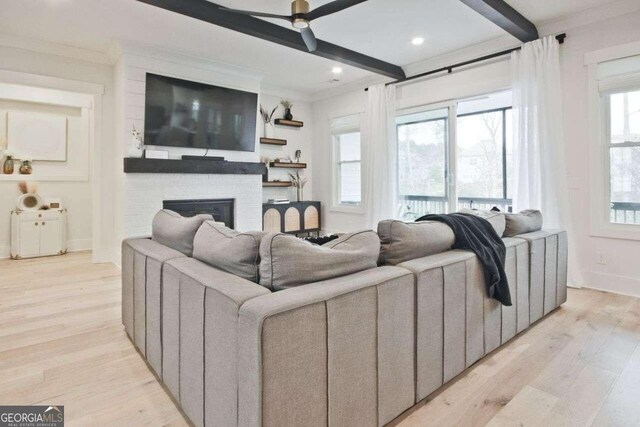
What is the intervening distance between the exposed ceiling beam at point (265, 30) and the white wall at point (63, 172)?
220 cm

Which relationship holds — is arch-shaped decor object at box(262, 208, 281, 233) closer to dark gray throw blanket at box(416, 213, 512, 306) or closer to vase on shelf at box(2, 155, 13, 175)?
vase on shelf at box(2, 155, 13, 175)

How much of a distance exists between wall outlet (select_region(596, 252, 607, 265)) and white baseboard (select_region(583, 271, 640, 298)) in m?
0.11

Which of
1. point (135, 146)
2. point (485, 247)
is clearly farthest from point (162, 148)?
point (485, 247)

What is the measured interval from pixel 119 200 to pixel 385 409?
13.6 ft

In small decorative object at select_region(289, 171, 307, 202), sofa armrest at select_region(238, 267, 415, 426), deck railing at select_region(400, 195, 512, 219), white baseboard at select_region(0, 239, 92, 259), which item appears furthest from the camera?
small decorative object at select_region(289, 171, 307, 202)

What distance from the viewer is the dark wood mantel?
4180mm

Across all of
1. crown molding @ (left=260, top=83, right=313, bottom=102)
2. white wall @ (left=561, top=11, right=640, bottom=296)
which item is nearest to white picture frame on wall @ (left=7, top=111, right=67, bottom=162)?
crown molding @ (left=260, top=83, right=313, bottom=102)

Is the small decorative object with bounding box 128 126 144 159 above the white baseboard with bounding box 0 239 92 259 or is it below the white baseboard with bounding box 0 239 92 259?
above

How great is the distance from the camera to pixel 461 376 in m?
1.89

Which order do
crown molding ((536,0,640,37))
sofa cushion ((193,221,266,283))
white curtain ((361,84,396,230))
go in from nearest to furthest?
sofa cushion ((193,221,266,283)) → crown molding ((536,0,640,37)) → white curtain ((361,84,396,230))

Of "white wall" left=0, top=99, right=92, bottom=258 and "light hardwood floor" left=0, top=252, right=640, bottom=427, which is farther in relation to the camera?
"white wall" left=0, top=99, right=92, bottom=258

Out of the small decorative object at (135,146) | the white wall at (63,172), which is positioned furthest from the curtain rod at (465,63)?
the white wall at (63,172)

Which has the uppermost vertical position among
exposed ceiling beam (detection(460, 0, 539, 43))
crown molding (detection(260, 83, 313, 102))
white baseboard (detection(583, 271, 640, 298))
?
crown molding (detection(260, 83, 313, 102))

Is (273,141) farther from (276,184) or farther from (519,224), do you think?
(519,224)
